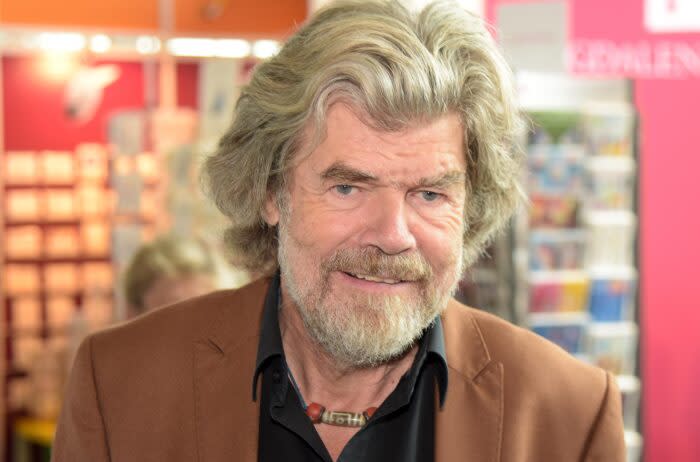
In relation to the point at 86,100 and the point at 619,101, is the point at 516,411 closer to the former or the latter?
the point at 619,101

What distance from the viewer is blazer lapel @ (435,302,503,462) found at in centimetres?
197

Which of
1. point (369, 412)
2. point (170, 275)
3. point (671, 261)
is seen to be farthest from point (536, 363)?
point (671, 261)

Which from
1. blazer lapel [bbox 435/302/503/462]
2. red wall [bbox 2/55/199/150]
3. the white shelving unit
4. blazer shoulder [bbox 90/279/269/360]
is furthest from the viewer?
red wall [bbox 2/55/199/150]

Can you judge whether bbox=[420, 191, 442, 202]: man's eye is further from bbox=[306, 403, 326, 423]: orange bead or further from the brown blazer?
bbox=[306, 403, 326, 423]: orange bead

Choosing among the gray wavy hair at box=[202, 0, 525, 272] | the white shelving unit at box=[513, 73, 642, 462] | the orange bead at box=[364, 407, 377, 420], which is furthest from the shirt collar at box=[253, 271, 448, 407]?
the white shelving unit at box=[513, 73, 642, 462]

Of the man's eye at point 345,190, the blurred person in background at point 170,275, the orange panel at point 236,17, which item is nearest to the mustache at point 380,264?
the man's eye at point 345,190

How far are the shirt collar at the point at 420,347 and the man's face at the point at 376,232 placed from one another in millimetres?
87

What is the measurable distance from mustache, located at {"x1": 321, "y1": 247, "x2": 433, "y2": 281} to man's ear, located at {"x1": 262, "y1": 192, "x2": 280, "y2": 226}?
11.4 inches

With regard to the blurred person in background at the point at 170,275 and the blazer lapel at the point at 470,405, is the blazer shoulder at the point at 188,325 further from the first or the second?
the blurred person in background at the point at 170,275

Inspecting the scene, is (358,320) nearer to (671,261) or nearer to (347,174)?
(347,174)

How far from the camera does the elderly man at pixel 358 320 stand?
74.7 inches

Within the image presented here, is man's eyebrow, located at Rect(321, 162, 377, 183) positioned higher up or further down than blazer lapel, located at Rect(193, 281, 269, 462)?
higher up

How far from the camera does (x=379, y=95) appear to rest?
6.15ft

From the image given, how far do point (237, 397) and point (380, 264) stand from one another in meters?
0.40
